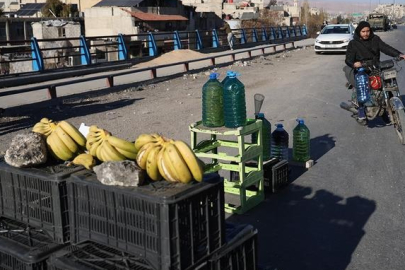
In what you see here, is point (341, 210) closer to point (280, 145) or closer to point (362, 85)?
point (280, 145)

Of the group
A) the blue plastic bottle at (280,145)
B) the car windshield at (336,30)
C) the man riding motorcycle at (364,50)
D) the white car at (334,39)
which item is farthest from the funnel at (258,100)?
the car windshield at (336,30)

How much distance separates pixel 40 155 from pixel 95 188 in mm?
628

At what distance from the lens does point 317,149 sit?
27.2ft

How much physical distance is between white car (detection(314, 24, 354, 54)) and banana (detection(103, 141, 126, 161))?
85.5ft

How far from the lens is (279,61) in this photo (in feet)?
85.9

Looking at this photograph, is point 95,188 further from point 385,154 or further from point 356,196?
point 385,154

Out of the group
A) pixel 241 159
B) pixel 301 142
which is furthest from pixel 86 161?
pixel 301 142

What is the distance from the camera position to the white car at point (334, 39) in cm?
2819

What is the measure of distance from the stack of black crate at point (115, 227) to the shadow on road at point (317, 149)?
143 inches

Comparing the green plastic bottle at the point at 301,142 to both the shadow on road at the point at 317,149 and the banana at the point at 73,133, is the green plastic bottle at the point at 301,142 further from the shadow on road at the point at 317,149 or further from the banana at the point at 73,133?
the banana at the point at 73,133

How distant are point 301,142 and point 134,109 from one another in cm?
603

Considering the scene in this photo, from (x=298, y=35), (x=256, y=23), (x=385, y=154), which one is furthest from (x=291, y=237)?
(x=256, y=23)

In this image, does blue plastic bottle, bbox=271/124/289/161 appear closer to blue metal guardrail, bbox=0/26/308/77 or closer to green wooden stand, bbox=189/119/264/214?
→ green wooden stand, bbox=189/119/264/214

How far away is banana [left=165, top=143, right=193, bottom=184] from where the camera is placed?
10.4ft
